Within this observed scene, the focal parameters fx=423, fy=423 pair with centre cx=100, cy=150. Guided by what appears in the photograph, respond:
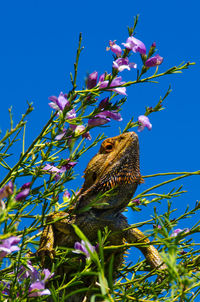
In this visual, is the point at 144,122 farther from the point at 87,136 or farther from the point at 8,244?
the point at 8,244

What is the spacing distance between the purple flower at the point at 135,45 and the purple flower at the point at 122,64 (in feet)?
0.35

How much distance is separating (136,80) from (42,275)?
154 cm

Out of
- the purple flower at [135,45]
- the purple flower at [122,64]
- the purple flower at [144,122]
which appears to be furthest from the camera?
the purple flower at [144,122]

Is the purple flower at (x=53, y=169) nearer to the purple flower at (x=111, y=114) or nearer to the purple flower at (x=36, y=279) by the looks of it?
the purple flower at (x=111, y=114)

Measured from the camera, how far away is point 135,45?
3.34m

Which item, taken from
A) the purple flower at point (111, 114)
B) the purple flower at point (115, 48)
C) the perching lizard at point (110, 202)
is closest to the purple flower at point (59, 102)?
the purple flower at point (111, 114)

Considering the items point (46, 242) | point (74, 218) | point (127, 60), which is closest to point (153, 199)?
point (74, 218)

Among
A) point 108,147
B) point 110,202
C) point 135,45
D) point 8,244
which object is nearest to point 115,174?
point 110,202

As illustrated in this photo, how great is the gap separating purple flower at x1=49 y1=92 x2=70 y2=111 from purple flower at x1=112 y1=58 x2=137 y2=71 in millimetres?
449

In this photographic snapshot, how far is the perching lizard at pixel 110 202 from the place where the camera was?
372 centimetres

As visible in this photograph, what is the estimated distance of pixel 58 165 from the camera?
3.71 meters

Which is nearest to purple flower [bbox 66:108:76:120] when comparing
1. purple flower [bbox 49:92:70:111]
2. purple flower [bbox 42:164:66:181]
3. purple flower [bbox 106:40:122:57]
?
purple flower [bbox 49:92:70:111]

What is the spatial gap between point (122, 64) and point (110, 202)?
121cm

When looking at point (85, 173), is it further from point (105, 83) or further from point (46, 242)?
point (105, 83)
